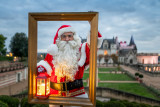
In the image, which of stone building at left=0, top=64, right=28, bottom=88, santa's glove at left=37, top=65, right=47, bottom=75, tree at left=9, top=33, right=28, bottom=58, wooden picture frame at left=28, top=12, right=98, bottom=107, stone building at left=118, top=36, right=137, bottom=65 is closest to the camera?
wooden picture frame at left=28, top=12, right=98, bottom=107

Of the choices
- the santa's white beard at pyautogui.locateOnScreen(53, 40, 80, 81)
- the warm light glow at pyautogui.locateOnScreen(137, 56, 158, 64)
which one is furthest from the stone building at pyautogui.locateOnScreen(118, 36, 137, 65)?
the santa's white beard at pyautogui.locateOnScreen(53, 40, 80, 81)

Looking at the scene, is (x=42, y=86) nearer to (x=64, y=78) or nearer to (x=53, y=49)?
(x=64, y=78)

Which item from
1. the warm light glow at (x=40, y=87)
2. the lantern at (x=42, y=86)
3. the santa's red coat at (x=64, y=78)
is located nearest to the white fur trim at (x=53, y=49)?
the santa's red coat at (x=64, y=78)

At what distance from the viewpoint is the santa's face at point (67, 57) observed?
244cm

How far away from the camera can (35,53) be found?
2406 millimetres

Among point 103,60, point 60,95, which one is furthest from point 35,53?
point 103,60

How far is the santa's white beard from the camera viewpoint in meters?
2.44

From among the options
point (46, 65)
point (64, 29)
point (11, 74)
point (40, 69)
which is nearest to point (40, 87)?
point (40, 69)

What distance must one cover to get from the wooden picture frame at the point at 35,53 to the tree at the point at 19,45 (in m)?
19.2

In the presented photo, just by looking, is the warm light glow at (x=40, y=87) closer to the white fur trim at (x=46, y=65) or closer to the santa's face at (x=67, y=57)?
the white fur trim at (x=46, y=65)

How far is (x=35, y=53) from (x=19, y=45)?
20.6 metres

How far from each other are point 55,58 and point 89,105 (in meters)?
1.29

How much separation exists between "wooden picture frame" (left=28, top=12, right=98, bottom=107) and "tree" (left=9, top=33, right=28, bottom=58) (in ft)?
63.1

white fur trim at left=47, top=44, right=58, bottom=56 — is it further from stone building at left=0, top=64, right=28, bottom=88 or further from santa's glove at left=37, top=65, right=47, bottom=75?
stone building at left=0, top=64, right=28, bottom=88
